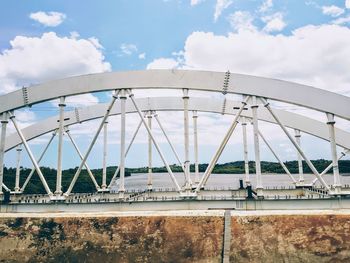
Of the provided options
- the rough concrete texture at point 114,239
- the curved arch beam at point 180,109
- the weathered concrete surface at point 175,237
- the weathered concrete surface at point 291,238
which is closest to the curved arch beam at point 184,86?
the curved arch beam at point 180,109

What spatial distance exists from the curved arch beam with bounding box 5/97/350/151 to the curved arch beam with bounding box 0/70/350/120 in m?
5.65

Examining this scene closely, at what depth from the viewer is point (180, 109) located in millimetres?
27547

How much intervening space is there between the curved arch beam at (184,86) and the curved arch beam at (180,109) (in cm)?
565

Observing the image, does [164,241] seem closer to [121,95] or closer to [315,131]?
[121,95]

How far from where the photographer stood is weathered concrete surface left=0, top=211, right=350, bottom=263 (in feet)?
44.2

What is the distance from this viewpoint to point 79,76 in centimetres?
2195

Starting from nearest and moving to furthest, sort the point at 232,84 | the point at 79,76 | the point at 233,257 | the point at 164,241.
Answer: the point at 233,257, the point at 164,241, the point at 232,84, the point at 79,76

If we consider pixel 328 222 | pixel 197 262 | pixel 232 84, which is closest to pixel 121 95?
pixel 232 84

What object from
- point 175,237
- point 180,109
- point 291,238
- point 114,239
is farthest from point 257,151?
point 180,109

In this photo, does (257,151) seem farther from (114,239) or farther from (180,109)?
(180,109)

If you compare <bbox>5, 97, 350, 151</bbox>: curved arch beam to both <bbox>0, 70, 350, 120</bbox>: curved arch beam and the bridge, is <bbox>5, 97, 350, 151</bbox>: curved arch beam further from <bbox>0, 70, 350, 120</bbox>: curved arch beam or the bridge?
<bbox>0, 70, 350, 120</bbox>: curved arch beam

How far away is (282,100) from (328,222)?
7450mm

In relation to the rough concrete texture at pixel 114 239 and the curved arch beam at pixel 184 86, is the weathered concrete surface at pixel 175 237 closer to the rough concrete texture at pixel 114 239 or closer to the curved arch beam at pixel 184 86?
the rough concrete texture at pixel 114 239

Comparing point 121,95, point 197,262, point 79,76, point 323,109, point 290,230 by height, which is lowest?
point 197,262
